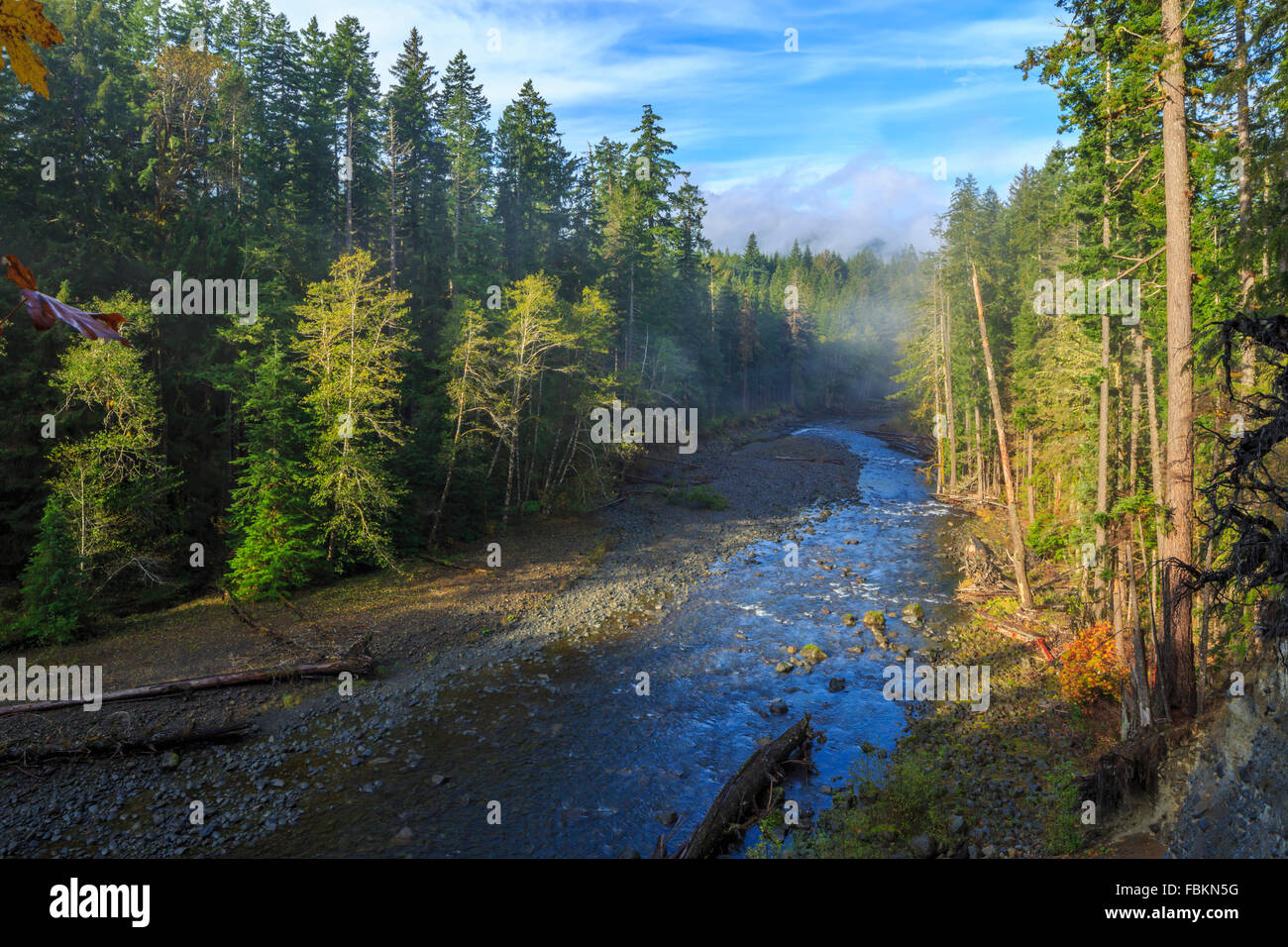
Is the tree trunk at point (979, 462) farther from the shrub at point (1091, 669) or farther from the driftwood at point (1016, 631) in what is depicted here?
the shrub at point (1091, 669)

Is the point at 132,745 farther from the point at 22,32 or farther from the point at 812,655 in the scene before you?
the point at 812,655

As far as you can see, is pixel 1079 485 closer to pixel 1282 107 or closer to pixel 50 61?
pixel 1282 107

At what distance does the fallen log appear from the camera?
542 inches

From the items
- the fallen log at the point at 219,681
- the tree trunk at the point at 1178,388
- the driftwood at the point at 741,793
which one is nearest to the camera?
the tree trunk at the point at 1178,388

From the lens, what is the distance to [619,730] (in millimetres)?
14258

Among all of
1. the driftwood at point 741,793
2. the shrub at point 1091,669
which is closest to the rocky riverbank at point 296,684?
the driftwood at point 741,793

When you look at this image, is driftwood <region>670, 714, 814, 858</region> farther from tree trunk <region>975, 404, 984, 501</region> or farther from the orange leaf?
tree trunk <region>975, 404, 984, 501</region>

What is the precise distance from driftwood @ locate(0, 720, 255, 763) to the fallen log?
5.58ft

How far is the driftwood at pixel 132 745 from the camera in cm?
1208

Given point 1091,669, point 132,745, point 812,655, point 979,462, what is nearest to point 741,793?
point 812,655

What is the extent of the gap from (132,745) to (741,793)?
1202cm

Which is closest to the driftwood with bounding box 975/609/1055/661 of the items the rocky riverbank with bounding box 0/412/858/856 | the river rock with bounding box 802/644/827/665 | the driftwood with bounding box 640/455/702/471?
the river rock with bounding box 802/644/827/665

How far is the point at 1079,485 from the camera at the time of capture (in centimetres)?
2164

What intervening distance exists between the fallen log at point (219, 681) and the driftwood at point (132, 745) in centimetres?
170
